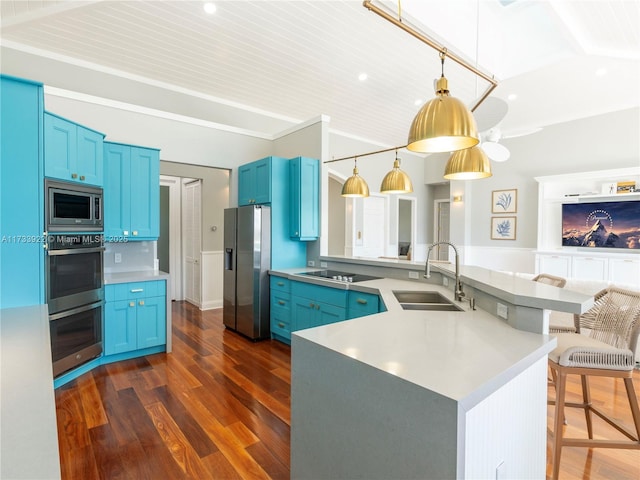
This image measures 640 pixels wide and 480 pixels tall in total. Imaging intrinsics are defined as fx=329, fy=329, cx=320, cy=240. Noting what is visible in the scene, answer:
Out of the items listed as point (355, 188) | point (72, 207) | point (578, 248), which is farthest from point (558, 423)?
point (578, 248)

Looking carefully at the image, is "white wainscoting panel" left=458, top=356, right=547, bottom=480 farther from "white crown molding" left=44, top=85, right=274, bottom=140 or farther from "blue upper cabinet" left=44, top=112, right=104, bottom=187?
"white crown molding" left=44, top=85, right=274, bottom=140

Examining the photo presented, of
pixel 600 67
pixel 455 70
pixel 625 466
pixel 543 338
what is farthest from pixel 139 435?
pixel 600 67

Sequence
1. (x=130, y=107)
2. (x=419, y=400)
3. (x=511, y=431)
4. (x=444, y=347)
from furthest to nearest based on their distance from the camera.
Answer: (x=130, y=107) → (x=444, y=347) → (x=511, y=431) → (x=419, y=400)

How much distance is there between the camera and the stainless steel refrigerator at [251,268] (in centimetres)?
411

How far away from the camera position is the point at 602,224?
5.82 m

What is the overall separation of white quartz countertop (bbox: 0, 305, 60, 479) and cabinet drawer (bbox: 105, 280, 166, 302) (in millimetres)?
1926

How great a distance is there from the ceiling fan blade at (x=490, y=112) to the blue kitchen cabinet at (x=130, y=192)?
3.57m

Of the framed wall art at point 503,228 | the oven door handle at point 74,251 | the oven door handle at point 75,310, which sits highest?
the framed wall art at point 503,228

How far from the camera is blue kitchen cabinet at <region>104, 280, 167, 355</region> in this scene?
10.9 feet

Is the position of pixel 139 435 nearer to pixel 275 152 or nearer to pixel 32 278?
pixel 32 278

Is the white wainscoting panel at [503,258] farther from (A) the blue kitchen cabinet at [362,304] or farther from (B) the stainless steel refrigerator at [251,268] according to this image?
(B) the stainless steel refrigerator at [251,268]

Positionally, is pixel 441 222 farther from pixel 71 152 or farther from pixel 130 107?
pixel 71 152

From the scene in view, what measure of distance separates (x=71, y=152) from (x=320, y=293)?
8.50 feet

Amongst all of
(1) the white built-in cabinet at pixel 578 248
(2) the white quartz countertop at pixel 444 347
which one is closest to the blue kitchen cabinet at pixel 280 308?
(2) the white quartz countertop at pixel 444 347
